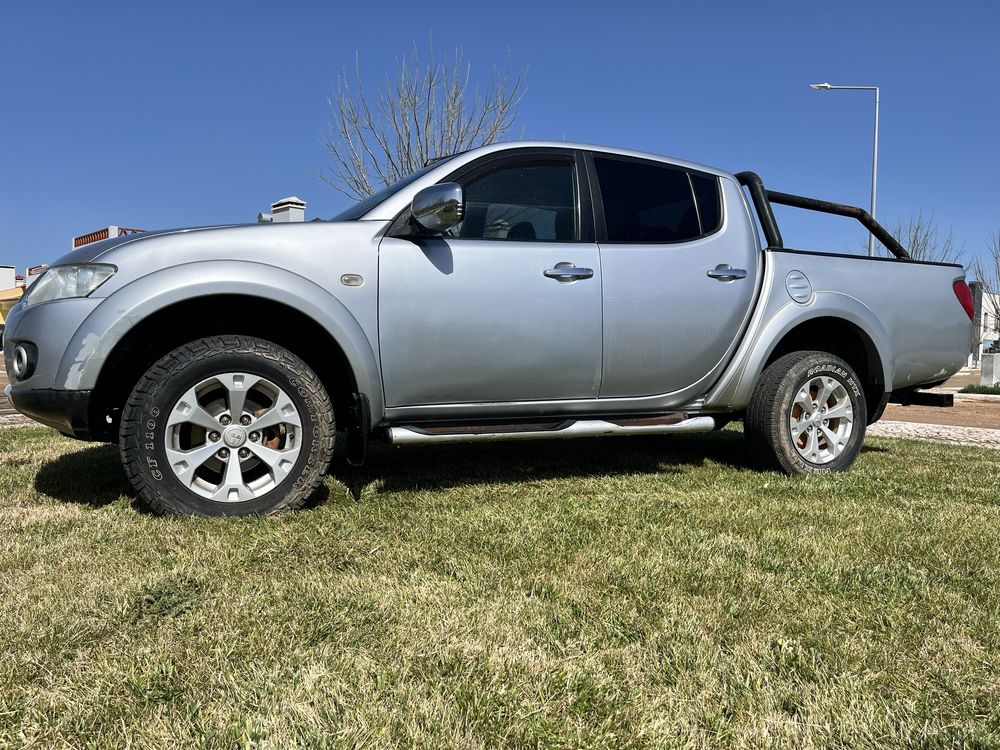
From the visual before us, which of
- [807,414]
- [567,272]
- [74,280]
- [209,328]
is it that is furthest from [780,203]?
[74,280]

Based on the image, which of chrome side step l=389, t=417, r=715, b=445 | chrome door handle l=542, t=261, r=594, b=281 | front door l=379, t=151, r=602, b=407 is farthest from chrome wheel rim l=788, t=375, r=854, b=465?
chrome door handle l=542, t=261, r=594, b=281

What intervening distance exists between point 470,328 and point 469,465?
1.31m

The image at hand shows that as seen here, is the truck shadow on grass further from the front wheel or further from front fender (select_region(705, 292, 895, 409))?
front fender (select_region(705, 292, 895, 409))

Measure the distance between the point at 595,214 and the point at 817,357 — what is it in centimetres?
168

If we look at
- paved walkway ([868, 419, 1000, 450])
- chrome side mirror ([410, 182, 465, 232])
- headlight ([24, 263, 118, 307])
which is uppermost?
chrome side mirror ([410, 182, 465, 232])

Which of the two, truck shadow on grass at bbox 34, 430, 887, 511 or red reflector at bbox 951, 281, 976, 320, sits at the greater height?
red reflector at bbox 951, 281, 976, 320

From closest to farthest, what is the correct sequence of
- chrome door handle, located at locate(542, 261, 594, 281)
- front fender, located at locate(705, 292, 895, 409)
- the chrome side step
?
the chrome side step → chrome door handle, located at locate(542, 261, 594, 281) → front fender, located at locate(705, 292, 895, 409)

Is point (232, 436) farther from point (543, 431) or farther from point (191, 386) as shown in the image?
point (543, 431)

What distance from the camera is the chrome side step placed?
3.57 meters

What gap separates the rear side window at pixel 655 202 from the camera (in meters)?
4.15

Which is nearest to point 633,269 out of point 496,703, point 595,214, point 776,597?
point 595,214

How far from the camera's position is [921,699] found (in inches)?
70.3

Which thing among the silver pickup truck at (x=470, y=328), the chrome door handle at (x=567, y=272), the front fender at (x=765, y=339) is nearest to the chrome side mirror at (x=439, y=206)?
the silver pickup truck at (x=470, y=328)

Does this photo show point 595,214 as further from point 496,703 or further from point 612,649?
point 496,703
